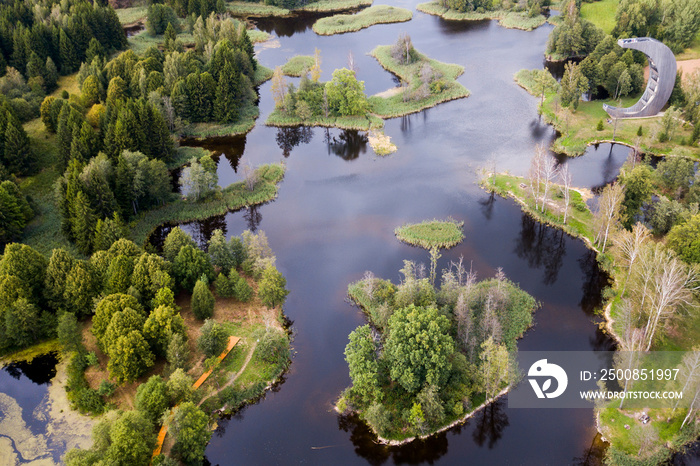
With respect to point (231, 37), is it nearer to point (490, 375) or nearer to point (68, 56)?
point (68, 56)

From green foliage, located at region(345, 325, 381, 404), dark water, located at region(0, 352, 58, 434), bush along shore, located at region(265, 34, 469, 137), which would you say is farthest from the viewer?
bush along shore, located at region(265, 34, 469, 137)

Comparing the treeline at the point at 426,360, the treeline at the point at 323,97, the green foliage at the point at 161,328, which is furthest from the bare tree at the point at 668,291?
the treeline at the point at 323,97

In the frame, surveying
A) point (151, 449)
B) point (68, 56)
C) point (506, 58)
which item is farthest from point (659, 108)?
point (68, 56)

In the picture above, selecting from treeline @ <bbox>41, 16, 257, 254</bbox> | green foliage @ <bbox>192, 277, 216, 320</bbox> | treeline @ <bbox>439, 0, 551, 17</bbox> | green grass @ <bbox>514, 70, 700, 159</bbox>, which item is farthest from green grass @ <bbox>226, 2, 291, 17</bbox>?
green foliage @ <bbox>192, 277, 216, 320</bbox>

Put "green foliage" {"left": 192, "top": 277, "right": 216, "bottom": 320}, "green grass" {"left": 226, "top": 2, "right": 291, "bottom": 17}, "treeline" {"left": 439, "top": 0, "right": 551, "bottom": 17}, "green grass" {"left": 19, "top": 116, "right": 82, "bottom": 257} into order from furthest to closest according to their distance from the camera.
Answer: "green grass" {"left": 226, "top": 2, "right": 291, "bottom": 17} < "treeline" {"left": 439, "top": 0, "right": 551, "bottom": 17} < "green grass" {"left": 19, "top": 116, "right": 82, "bottom": 257} < "green foliage" {"left": 192, "top": 277, "right": 216, "bottom": 320}

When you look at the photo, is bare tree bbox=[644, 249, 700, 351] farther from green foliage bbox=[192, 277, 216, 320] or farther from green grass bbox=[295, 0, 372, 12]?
green grass bbox=[295, 0, 372, 12]

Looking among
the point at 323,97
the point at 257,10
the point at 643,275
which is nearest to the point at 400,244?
the point at 643,275

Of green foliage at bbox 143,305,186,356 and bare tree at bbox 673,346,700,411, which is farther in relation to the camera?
green foliage at bbox 143,305,186,356

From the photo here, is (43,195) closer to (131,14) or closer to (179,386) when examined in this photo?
(179,386)

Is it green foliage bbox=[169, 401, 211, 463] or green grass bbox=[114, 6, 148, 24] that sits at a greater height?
green grass bbox=[114, 6, 148, 24]
